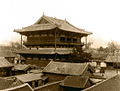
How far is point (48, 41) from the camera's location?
34.5 meters

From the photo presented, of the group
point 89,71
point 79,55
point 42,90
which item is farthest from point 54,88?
point 79,55

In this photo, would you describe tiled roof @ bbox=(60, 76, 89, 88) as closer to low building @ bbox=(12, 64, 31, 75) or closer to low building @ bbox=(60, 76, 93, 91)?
low building @ bbox=(60, 76, 93, 91)

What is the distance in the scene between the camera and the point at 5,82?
2042 cm

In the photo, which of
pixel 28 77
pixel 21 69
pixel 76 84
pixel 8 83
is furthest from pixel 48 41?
pixel 8 83

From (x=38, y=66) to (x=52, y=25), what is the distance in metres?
8.15

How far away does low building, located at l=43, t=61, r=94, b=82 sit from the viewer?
25698 mm

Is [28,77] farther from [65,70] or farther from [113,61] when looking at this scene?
[113,61]

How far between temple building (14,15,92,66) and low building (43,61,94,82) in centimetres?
468

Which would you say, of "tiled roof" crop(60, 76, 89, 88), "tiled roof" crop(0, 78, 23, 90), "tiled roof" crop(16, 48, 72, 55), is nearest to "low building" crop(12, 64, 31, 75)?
"tiled roof" crop(16, 48, 72, 55)

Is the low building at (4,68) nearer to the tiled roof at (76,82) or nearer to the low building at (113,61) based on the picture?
the tiled roof at (76,82)

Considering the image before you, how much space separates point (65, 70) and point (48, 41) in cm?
940

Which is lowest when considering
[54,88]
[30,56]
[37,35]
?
[54,88]

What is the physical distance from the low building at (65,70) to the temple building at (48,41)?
4682 millimetres

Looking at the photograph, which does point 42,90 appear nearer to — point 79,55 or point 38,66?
point 79,55
